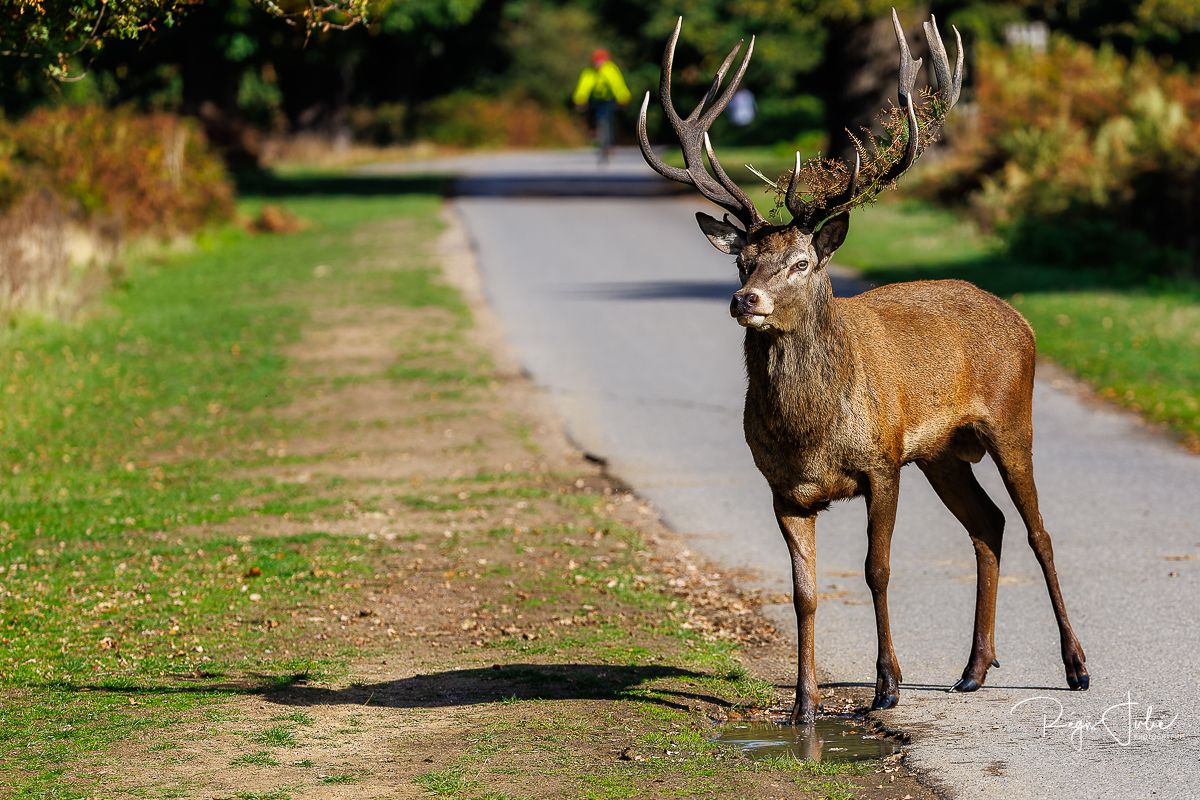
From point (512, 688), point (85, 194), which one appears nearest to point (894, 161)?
point (512, 688)

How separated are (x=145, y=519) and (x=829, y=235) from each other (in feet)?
19.4

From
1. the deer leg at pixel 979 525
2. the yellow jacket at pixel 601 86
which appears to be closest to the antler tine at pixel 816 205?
the deer leg at pixel 979 525

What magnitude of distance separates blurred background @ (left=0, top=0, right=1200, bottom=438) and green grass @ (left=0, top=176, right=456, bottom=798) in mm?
2471

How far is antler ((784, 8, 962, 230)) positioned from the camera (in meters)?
7.09

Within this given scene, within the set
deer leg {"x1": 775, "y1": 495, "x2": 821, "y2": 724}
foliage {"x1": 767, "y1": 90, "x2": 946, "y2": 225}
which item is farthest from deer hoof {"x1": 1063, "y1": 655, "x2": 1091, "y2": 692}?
foliage {"x1": 767, "y1": 90, "x2": 946, "y2": 225}

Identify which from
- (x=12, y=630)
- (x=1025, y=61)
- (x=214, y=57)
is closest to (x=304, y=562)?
(x=12, y=630)

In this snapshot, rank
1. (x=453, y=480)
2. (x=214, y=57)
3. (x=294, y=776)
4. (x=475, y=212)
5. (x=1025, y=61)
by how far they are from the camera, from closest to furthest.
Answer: (x=294, y=776) → (x=453, y=480) → (x=1025, y=61) → (x=475, y=212) → (x=214, y=57)

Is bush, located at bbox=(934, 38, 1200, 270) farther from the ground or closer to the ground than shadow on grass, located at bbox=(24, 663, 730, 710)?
farther from the ground

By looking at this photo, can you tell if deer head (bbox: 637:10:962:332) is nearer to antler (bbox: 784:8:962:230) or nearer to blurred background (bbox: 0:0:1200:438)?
antler (bbox: 784:8:962:230)

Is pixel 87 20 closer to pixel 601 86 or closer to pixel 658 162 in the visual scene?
pixel 658 162

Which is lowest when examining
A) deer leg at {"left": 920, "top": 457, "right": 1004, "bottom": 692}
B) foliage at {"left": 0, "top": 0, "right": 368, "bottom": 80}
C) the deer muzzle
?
deer leg at {"left": 920, "top": 457, "right": 1004, "bottom": 692}

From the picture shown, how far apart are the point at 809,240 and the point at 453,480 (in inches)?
228

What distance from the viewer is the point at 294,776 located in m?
6.47

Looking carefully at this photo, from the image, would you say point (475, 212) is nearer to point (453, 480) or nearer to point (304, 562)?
point (453, 480)
